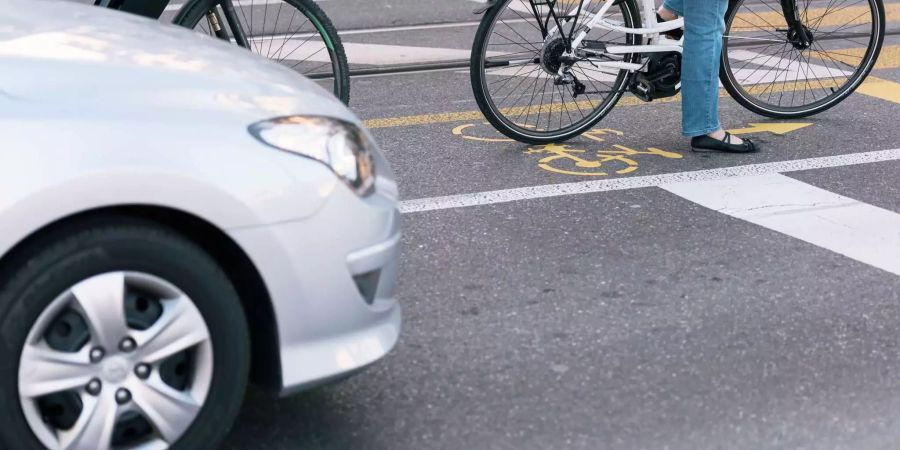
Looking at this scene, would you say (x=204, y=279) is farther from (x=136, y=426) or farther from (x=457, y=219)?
(x=457, y=219)

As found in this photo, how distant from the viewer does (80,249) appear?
106 inches

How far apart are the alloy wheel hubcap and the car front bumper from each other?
0.61 ft

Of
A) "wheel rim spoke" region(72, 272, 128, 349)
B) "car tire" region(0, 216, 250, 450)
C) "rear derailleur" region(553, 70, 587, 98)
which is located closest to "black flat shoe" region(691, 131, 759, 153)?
"rear derailleur" region(553, 70, 587, 98)

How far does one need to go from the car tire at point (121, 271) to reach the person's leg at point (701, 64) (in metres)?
3.48

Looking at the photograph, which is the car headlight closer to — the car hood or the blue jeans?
the car hood

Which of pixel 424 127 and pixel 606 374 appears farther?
pixel 424 127

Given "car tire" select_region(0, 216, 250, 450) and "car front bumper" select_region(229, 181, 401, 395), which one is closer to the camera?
"car tire" select_region(0, 216, 250, 450)

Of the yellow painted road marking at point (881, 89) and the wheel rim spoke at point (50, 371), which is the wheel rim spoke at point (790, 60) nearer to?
the yellow painted road marking at point (881, 89)

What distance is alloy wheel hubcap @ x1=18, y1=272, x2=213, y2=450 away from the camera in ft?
8.87

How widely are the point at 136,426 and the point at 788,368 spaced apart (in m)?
1.84

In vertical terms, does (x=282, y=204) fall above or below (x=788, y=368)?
above

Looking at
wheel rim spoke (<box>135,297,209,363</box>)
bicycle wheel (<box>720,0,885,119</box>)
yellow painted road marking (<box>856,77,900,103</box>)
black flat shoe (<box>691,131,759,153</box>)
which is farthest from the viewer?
yellow painted road marking (<box>856,77,900,103</box>)

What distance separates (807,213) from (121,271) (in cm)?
316

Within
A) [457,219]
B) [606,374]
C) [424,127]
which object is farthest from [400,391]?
[424,127]
